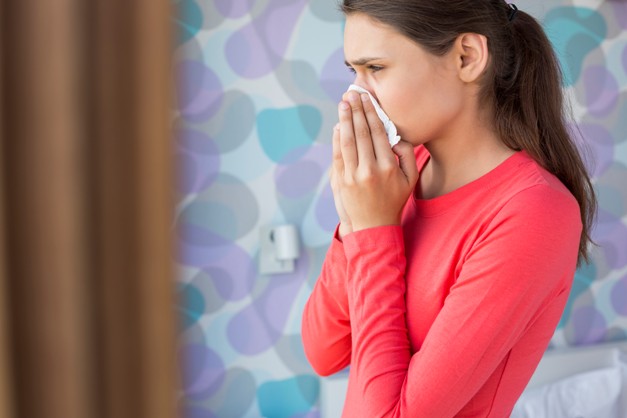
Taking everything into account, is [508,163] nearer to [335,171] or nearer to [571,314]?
[335,171]

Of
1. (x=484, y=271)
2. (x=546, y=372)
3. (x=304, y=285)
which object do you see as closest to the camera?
(x=484, y=271)

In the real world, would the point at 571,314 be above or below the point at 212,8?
below

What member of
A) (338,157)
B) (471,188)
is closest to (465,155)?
(471,188)

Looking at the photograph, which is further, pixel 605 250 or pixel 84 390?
pixel 605 250

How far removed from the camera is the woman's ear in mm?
822

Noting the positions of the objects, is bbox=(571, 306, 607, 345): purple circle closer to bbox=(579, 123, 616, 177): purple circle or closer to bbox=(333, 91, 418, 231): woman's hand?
bbox=(579, 123, 616, 177): purple circle

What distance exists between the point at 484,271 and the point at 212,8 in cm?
131

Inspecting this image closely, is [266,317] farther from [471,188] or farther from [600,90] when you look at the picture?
[600,90]

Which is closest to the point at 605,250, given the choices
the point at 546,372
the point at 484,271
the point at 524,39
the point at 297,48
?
the point at 546,372

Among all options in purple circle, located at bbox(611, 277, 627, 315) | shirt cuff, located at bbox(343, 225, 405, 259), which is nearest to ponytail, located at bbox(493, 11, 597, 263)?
shirt cuff, located at bbox(343, 225, 405, 259)

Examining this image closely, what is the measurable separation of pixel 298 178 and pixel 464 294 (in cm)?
118

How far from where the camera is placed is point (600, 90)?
7.04 ft

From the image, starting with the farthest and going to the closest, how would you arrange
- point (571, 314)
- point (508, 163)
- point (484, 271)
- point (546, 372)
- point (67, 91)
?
point (571, 314) < point (546, 372) < point (508, 163) < point (484, 271) < point (67, 91)

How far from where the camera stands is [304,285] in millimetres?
1879
